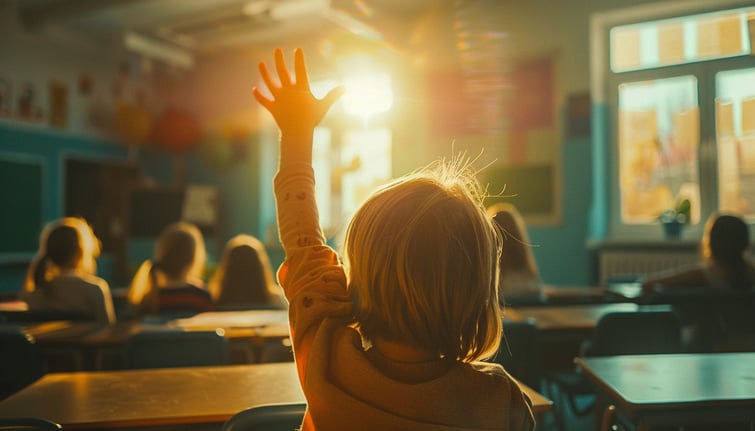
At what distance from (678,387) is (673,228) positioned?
4.20 m

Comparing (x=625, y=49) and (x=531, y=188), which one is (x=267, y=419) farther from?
(x=625, y=49)

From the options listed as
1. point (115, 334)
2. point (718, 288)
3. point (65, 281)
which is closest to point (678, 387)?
point (718, 288)

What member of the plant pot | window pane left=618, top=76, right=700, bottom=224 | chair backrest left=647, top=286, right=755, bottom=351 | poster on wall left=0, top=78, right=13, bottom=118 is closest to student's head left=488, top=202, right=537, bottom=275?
→ chair backrest left=647, top=286, right=755, bottom=351

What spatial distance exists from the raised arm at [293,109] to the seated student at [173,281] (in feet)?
7.15

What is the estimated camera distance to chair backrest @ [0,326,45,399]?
2.28 m

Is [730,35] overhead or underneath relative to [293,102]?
overhead

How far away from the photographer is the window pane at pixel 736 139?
216 inches

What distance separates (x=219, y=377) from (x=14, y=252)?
18.1 ft

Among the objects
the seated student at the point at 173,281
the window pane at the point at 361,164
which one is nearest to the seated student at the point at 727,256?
the seated student at the point at 173,281

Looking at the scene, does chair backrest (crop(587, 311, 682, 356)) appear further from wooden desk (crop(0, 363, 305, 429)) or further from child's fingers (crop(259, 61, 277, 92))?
child's fingers (crop(259, 61, 277, 92))

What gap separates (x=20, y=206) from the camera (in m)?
6.41

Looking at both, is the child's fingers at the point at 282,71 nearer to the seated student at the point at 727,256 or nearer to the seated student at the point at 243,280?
the seated student at the point at 243,280

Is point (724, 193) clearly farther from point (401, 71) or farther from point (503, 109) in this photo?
point (401, 71)

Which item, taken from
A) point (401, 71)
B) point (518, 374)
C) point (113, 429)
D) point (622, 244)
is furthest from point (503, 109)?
point (113, 429)
